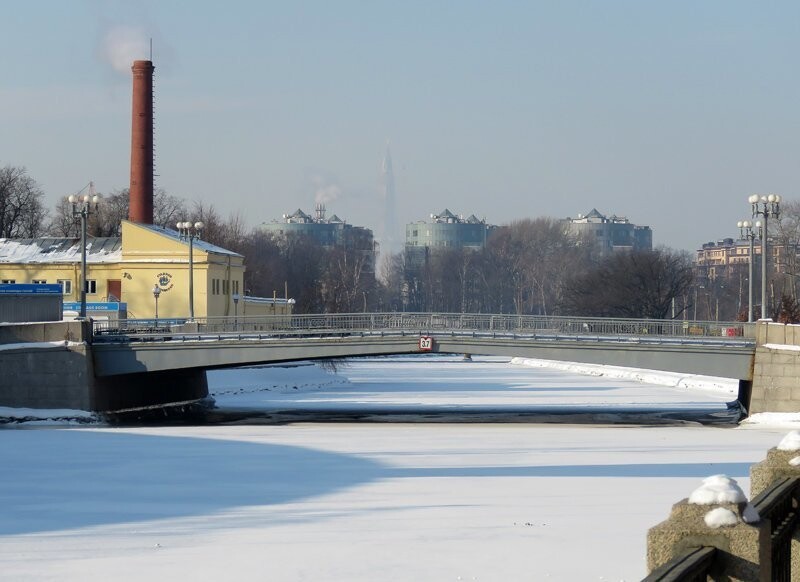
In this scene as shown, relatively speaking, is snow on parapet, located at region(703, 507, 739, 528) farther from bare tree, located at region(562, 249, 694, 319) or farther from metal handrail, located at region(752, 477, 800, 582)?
bare tree, located at region(562, 249, 694, 319)

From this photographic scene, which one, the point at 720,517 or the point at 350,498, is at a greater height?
the point at 720,517

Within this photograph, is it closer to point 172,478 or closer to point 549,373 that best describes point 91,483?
point 172,478

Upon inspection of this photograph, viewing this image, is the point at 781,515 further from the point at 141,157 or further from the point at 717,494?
the point at 141,157

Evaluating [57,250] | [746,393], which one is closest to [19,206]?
[57,250]

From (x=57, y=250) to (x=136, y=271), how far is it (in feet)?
18.2

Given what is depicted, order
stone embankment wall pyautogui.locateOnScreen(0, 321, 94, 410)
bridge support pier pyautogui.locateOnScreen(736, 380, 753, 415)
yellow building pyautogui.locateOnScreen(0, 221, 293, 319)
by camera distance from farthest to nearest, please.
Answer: yellow building pyautogui.locateOnScreen(0, 221, 293, 319) < stone embankment wall pyautogui.locateOnScreen(0, 321, 94, 410) < bridge support pier pyautogui.locateOnScreen(736, 380, 753, 415)

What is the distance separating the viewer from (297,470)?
86.1 feet

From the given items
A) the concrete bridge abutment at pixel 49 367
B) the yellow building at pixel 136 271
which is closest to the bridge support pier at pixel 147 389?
the concrete bridge abutment at pixel 49 367

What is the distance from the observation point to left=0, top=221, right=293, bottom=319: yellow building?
73.2 meters

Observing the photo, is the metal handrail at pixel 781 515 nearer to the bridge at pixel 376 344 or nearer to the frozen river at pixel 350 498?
the frozen river at pixel 350 498

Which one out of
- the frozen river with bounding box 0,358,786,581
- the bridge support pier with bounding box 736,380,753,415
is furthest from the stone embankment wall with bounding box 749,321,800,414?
the frozen river with bounding box 0,358,786,581

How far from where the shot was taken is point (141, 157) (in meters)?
75.9

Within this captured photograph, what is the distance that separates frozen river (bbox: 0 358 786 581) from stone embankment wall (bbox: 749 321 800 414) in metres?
3.41

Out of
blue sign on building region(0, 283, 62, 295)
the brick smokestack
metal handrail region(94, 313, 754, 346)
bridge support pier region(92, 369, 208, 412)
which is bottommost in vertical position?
bridge support pier region(92, 369, 208, 412)
